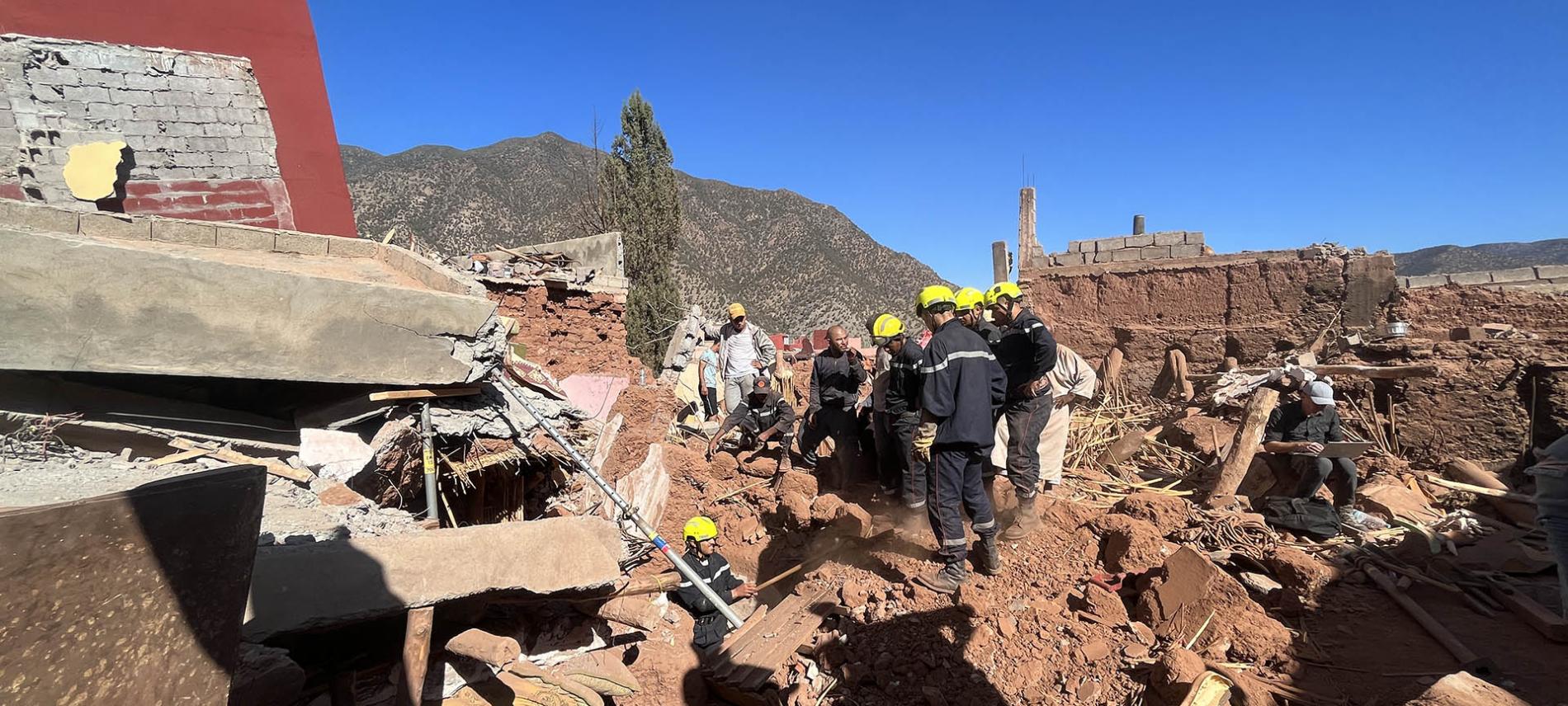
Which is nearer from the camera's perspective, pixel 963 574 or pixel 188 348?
pixel 188 348

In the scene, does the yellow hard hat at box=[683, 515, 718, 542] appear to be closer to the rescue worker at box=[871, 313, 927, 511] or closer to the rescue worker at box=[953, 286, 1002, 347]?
the rescue worker at box=[871, 313, 927, 511]

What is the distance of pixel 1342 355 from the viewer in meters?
6.93

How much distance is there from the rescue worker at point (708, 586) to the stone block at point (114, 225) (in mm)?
3930

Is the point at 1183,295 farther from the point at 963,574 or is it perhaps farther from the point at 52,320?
the point at 52,320

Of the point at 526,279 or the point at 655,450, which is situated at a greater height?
the point at 526,279

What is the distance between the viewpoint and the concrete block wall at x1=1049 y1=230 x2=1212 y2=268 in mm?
8570

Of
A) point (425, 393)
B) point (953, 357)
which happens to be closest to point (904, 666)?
point (953, 357)

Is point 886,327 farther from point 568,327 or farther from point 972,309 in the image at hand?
point 568,327

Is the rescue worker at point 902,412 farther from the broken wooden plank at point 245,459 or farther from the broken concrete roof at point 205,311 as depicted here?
the broken wooden plank at point 245,459

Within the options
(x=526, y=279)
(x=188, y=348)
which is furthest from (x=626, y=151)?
(x=188, y=348)

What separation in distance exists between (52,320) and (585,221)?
2321cm

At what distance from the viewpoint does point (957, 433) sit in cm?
384

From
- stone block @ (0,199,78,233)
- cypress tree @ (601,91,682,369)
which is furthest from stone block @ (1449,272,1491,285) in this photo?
cypress tree @ (601,91,682,369)

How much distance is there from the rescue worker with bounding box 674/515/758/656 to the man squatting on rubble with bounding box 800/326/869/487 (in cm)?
161
